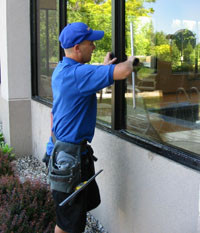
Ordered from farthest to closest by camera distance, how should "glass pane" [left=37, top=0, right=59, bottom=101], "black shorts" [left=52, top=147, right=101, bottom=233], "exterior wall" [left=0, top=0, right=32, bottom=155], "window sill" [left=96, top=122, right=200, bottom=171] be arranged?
1. "exterior wall" [left=0, top=0, right=32, bottom=155]
2. "glass pane" [left=37, top=0, right=59, bottom=101]
3. "black shorts" [left=52, top=147, right=101, bottom=233]
4. "window sill" [left=96, top=122, right=200, bottom=171]

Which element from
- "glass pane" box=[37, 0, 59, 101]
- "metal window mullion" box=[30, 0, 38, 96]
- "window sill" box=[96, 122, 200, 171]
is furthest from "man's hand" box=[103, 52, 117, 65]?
"metal window mullion" box=[30, 0, 38, 96]

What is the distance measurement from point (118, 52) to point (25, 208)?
62.0 inches

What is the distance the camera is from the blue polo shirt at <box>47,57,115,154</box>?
2.17 m

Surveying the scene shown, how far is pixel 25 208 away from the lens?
289 cm

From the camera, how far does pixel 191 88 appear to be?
326 cm

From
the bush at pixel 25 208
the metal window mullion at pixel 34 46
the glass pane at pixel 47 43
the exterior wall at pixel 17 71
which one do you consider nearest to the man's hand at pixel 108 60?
the bush at pixel 25 208

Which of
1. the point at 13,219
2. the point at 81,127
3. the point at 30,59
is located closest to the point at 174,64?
the point at 81,127

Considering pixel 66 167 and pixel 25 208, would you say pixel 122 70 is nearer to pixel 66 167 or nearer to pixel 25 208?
pixel 66 167

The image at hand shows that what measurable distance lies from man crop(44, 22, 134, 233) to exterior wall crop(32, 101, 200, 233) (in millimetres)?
450

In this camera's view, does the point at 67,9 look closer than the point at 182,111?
No

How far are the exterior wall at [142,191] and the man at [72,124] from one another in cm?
45

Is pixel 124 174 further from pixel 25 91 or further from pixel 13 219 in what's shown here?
pixel 25 91

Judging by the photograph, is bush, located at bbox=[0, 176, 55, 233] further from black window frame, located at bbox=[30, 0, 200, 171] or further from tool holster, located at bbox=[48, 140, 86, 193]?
black window frame, located at bbox=[30, 0, 200, 171]

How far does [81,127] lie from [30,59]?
3670mm
